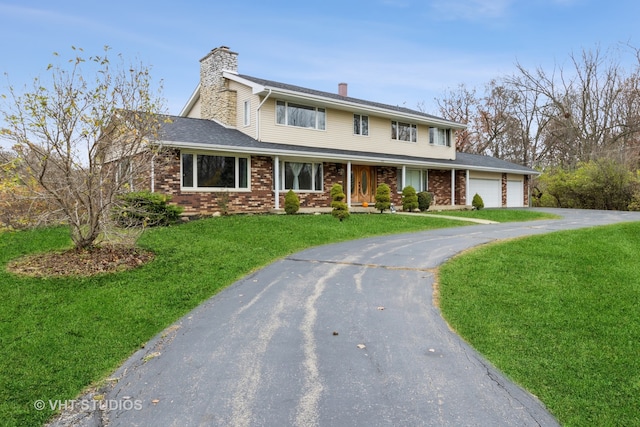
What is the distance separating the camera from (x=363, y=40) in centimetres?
2058

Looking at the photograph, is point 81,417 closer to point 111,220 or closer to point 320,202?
point 111,220

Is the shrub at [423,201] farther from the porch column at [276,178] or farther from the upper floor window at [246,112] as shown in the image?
the upper floor window at [246,112]

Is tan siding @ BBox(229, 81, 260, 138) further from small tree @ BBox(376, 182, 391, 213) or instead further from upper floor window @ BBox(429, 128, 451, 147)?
upper floor window @ BBox(429, 128, 451, 147)

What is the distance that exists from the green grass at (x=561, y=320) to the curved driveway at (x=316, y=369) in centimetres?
31

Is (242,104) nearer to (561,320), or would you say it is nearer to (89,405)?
(561,320)

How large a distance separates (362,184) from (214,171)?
7.82m

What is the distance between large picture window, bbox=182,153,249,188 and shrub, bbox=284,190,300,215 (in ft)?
5.77

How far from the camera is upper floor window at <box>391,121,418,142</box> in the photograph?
22.4m

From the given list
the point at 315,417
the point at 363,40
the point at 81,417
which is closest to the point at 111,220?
the point at 81,417

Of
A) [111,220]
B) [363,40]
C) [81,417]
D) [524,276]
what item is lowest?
[81,417]

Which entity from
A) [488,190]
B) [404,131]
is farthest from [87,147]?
[488,190]

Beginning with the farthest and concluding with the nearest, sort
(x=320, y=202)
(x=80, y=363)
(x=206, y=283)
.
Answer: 1. (x=320, y=202)
2. (x=206, y=283)
3. (x=80, y=363)

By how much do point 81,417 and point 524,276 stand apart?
6782 millimetres

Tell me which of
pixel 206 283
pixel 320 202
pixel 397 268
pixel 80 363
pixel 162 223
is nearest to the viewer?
pixel 80 363
